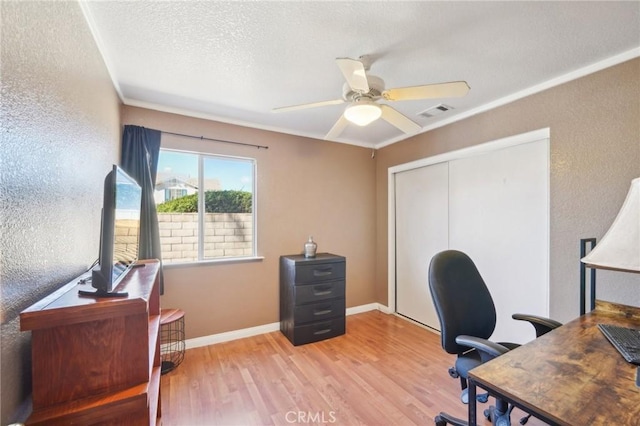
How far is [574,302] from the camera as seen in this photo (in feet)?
6.45

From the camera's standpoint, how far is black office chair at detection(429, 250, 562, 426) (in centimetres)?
146

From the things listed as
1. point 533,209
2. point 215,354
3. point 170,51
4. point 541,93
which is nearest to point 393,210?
point 533,209


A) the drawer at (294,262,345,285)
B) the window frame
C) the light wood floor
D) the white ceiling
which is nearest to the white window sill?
the window frame

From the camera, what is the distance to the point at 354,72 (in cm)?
139

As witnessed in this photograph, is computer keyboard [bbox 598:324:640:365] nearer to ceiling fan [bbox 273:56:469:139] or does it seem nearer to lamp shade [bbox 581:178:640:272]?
lamp shade [bbox 581:178:640:272]

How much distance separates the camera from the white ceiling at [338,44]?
4.55ft

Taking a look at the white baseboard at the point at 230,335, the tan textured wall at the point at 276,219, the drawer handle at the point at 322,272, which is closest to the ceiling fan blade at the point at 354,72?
the tan textured wall at the point at 276,219

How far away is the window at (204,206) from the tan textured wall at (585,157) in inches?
107

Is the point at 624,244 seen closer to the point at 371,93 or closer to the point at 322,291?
the point at 371,93

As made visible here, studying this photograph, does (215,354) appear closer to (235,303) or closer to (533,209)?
(235,303)

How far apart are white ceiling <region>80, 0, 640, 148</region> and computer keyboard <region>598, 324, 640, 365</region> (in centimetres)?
162

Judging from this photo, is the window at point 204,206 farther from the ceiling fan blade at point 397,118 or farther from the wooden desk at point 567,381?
the wooden desk at point 567,381

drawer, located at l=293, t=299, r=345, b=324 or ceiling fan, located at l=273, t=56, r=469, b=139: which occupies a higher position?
ceiling fan, located at l=273, t=56, r=469, b=139

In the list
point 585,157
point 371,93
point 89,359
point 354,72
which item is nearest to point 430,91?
point 371,93
